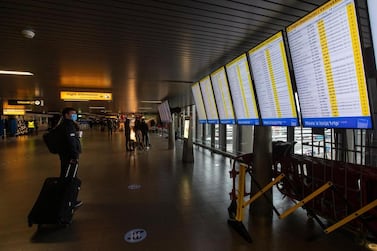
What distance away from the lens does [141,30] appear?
3.49 meters

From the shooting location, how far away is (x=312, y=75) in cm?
260

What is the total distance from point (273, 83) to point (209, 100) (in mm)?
2539

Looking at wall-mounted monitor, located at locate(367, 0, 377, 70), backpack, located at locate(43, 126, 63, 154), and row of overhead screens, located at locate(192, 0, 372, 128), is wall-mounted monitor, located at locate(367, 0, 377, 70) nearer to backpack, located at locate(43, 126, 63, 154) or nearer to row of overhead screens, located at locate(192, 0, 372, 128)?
row of overhead screens, located at locate(192, 0, 372, 128)

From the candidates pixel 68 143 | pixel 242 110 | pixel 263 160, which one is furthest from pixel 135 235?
pixel 242 110

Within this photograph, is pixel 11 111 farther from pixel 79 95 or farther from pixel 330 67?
pixel 330 67

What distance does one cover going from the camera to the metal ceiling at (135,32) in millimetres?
2803

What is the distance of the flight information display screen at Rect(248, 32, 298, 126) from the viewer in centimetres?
298

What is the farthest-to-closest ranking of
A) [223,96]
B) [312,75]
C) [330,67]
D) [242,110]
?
[223,96], [242,110], [312,75], [330,67]

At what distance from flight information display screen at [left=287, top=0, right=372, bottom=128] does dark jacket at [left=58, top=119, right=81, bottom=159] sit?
10.9ft

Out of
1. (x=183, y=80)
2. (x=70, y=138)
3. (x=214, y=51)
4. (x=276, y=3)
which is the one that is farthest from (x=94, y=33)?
(x=183, y=80)

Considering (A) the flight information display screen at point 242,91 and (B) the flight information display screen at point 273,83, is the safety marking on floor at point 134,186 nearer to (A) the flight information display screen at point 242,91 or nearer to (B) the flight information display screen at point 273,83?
(A) the flight information display screen at point 242,91

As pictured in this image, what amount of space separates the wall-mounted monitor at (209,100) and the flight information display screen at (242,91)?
1.07 m

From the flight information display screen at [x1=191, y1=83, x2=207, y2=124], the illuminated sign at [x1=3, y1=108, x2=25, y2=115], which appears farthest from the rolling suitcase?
the illuminated sign at [x1=3, y1=108, x2=25, y2=115]

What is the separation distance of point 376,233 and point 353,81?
66.0 inches
